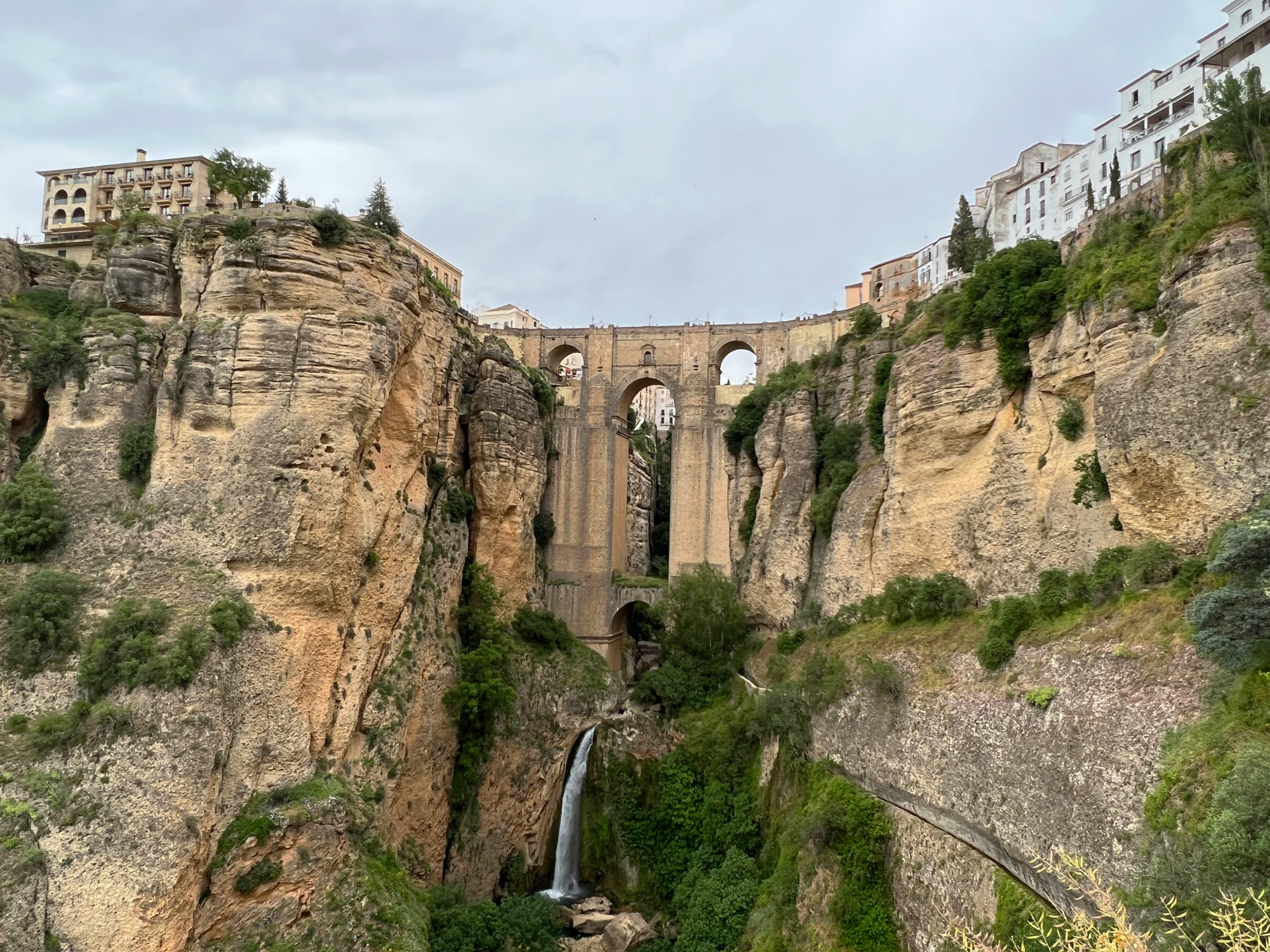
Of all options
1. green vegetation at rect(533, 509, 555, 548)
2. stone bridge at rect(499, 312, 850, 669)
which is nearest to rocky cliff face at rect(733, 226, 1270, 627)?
stone bridge at rect(499, 312, 850, 669)

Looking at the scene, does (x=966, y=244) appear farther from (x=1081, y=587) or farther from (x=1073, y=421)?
(x=1081, y=587)

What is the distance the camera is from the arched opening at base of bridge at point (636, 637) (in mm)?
35188

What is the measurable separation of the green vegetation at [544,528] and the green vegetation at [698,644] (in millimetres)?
6152

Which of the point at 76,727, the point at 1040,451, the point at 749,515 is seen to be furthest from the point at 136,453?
the point at 1040,451

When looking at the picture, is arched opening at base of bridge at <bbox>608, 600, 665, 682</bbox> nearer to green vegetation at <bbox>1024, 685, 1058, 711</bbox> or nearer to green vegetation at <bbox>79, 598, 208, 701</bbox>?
green vegetation at <bbox>79, 598, 208, 701</bbox>

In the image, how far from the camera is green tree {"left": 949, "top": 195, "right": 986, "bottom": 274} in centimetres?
2990

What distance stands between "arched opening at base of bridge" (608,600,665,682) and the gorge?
5.02 m

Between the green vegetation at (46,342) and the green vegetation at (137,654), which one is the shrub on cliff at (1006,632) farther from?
the green vegetation at (46,342)

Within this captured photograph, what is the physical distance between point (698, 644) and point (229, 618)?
1659 centimetres

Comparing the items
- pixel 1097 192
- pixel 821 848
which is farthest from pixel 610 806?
pixel 1097 192

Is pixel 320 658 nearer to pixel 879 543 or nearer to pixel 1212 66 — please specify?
pixel 879 543

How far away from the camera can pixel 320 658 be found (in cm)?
1970

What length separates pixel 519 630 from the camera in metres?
29.4

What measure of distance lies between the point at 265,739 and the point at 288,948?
4.17m
